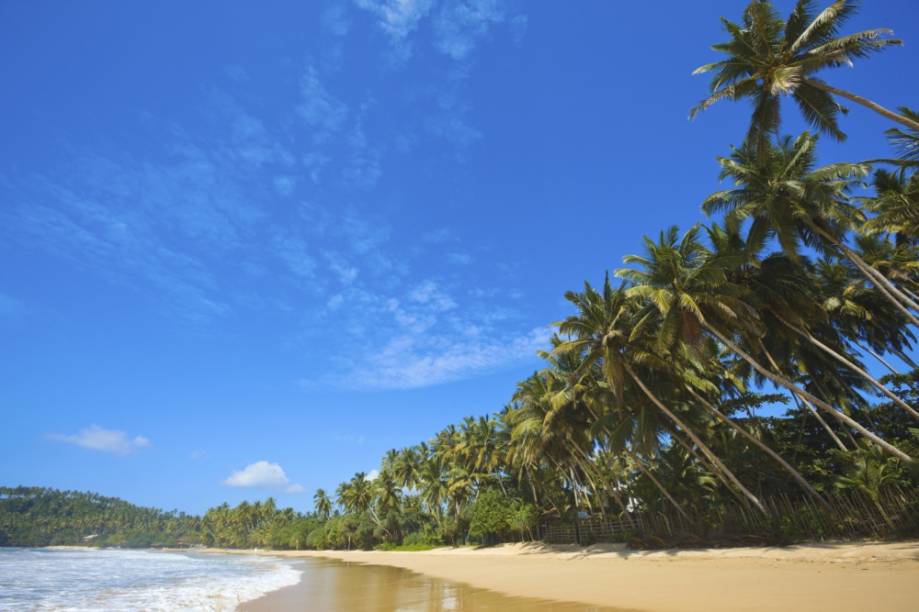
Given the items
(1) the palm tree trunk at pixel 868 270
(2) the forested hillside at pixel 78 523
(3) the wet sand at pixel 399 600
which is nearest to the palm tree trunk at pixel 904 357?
(1) the palm tree trunk at pixel 868 270

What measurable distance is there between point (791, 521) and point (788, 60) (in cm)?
1505

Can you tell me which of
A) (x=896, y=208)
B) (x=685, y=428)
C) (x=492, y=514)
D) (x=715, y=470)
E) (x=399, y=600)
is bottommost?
(x=399, y=600)

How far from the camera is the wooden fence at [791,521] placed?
43.3 feet

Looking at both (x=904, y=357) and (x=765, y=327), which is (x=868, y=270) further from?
(x=904, y=357)

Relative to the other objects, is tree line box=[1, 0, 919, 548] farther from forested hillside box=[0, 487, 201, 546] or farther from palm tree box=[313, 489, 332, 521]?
forested hillside box=[0, 487, 201, 546]

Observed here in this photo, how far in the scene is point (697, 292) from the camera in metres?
16.5

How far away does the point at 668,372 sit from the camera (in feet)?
65.7

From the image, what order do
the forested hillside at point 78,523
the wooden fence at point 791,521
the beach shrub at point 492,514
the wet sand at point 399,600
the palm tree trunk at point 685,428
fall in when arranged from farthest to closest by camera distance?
the forested hillside at point 78,523
the beach shrub at point 492,514
the palm tree trunk at point 685,428
the wooden fence at point 791,521
the wet sand at point 399,600

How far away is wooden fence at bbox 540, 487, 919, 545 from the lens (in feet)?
43.3

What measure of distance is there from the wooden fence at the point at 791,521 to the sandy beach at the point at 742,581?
87 centimetres

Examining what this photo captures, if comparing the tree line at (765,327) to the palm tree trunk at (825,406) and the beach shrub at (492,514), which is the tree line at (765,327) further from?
the beach shrub at (492,514)

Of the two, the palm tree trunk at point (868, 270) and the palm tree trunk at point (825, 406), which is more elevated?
the palm tree trunk at point (868, 270)

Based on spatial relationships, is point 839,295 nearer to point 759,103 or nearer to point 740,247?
point 740,247

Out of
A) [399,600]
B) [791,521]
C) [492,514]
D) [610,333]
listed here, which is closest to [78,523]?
[492,514]
